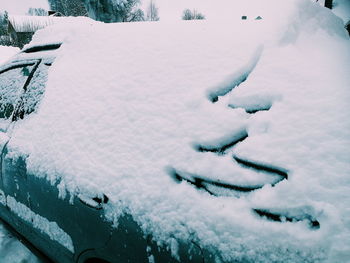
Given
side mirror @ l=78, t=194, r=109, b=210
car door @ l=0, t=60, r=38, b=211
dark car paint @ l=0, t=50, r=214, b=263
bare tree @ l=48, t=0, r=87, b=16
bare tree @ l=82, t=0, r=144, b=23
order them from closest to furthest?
dark car paint @ l=0, t=50, r=214, b=263
side mirror @ l=78, t=194, r=109, b=210
car door @ l=0, t=60, r=38, b=211
bare tree @ l=82, t=0, r=144, b=23
bare tree @ l=48, t=0, r=87, b=16

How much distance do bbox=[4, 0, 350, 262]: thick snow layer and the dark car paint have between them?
0.06m

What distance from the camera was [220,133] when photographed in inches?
40.5

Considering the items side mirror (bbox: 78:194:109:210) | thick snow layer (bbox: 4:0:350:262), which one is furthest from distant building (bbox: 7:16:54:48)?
side mirror (bbox: 78:194:109:210)

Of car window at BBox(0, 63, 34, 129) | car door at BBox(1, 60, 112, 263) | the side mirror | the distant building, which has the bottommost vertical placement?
the distant building

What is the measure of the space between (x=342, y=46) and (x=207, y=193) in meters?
0.87

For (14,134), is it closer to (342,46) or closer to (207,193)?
(207,193)

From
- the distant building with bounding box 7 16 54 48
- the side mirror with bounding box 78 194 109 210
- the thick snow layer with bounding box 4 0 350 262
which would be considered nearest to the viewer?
the thick snow layer with bounding box 4 0 350 262

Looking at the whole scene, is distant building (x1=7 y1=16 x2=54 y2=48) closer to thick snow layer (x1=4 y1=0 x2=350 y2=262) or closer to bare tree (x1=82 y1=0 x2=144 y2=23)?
bare tree (x1=82 y1=0 x2=144 y2=23)

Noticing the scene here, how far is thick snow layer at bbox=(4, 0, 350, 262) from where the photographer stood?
0.82m

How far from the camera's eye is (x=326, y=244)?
0.73 metres

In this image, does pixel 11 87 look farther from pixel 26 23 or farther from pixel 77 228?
pixel 26 23

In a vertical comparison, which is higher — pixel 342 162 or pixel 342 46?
pixel 342 46

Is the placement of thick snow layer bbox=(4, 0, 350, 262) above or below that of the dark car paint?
above

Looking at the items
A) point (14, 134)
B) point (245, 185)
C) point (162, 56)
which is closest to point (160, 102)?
point (162, 56)
